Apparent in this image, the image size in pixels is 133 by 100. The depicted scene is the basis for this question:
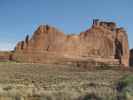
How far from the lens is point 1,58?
289 ft

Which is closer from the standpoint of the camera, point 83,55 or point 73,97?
point 73,97

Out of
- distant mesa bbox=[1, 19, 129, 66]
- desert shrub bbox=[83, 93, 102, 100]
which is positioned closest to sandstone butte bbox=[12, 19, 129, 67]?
distant mesa bbox=[1, 19, 129, 66]

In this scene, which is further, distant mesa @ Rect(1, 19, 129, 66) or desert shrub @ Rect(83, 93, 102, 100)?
distant mesa @ Rect(1, 19, 129, 66)

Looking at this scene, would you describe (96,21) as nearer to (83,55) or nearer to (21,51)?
(83,55)

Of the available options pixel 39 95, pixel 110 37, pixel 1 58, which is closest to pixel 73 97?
pixel 39 95

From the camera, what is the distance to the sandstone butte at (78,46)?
299 feet

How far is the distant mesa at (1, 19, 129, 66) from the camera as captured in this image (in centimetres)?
9106

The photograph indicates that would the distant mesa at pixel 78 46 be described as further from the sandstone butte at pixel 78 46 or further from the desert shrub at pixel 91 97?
the desert shrub at pixel 91 97

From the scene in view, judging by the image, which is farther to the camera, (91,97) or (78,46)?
(78,46)

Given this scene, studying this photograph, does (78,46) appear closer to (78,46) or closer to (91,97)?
(78,46)

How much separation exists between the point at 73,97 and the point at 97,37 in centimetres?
8487

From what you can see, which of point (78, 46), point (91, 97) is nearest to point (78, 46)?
point (78, 46)

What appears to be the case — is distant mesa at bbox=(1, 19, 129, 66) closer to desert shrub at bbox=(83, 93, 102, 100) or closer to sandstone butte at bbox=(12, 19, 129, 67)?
sandstone butte at bbox=(12, 19, 129, 67)

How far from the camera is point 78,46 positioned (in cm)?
9794
